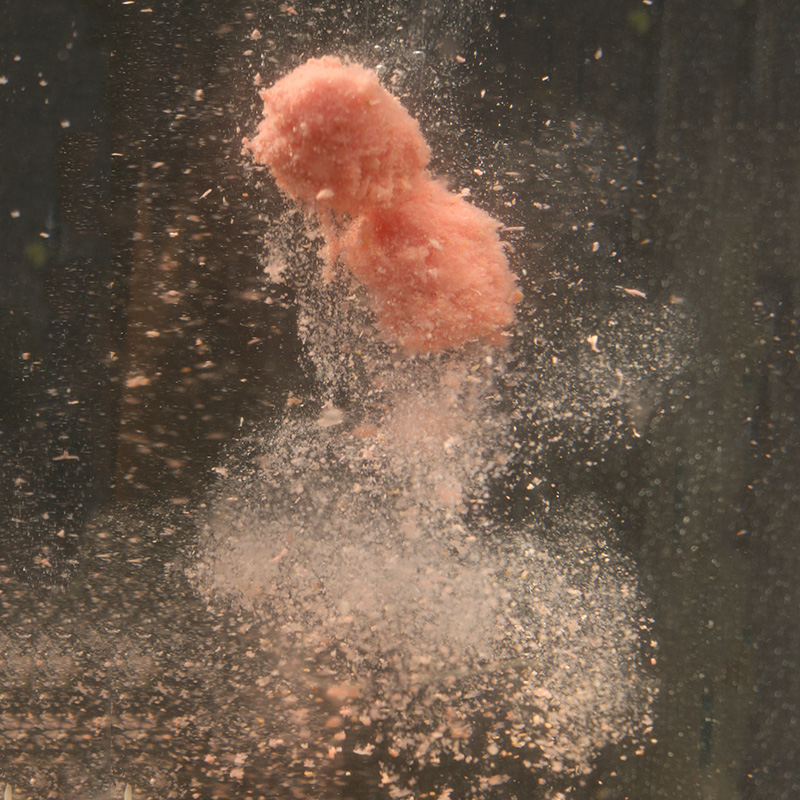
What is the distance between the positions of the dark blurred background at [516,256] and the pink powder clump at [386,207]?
41 mm

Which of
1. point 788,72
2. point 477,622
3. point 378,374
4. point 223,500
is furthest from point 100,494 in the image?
point 788,72

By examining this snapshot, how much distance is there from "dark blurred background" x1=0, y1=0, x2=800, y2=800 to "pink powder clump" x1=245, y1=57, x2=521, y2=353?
0.04 m

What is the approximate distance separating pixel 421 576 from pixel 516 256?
0.43 meters

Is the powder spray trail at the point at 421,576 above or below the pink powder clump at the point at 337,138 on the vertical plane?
below

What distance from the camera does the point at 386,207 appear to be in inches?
27.1

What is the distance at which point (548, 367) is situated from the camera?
2.42ft

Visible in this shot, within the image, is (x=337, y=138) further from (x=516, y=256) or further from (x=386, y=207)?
(x=516, y=256)

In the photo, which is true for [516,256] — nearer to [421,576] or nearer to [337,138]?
[337,138]

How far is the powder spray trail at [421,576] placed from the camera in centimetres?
73

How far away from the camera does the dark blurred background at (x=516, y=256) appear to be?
0.71 m

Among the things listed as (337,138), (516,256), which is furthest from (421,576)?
(337,138)

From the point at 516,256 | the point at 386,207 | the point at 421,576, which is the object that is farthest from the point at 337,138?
the point at 421,576

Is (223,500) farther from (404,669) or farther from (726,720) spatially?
(726,720)

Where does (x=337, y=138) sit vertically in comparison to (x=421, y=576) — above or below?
above
